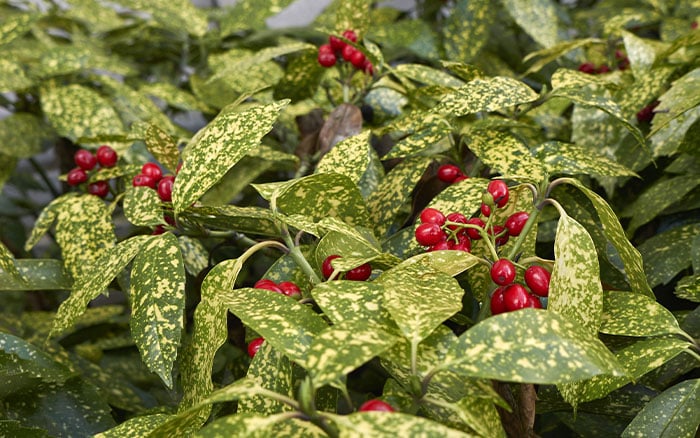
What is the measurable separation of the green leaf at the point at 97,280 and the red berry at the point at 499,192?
1.01ft

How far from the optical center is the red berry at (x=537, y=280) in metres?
0.54

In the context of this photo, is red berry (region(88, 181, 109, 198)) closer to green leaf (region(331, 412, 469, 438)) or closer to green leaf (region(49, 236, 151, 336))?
green leaf (region(49, 236, 151, 336))

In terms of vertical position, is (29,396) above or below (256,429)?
below

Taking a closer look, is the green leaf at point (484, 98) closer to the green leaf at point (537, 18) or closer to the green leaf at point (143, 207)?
the green leaf at point (143, 207)

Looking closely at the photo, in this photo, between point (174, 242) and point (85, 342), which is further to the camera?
point (85, 342)

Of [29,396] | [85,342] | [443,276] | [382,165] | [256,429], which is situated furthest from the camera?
[85,342]

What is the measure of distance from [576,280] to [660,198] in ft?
1.18

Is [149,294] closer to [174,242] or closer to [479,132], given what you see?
[174,242]

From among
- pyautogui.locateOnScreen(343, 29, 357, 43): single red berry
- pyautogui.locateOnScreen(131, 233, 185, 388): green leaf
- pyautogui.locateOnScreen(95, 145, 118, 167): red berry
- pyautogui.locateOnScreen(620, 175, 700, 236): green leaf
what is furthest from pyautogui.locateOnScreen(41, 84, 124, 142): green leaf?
pyautogui.locateOnScreen(620, 175, 700, 236): green leaf

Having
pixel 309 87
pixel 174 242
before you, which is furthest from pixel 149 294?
pixel 309 87

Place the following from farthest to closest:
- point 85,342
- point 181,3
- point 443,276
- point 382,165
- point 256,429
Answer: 1. point 181,3
2. point 85,342
3. point 382,165
4. point 443,276
5. point 256,429

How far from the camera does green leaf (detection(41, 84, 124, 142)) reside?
3.67 ft

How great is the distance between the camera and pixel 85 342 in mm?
1146

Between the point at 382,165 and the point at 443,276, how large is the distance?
366 mm
